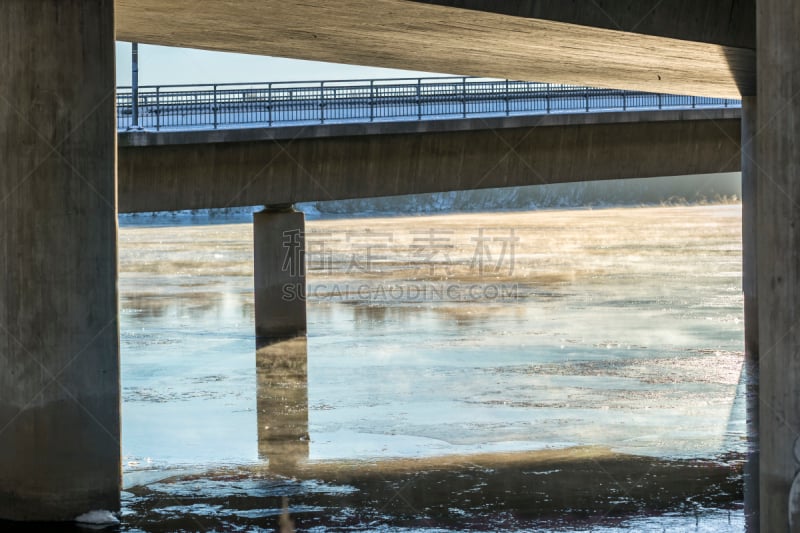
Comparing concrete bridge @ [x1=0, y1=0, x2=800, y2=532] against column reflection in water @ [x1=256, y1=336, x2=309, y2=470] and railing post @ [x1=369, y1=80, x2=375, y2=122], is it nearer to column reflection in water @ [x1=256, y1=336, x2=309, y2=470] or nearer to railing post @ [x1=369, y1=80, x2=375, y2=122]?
column reflection in water @ [x1=256, y1=336, x2=309, y2=470]

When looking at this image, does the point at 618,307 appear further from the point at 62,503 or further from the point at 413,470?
the point at 62,503

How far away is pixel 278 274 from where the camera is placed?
3005 centimetres

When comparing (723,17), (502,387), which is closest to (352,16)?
(723,17)

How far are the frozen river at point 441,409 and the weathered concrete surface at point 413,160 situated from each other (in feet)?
12.3

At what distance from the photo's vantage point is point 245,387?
2223 centimetres

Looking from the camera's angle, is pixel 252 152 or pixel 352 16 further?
pixel 252 152

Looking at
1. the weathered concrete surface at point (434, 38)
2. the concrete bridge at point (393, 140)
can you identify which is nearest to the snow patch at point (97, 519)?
the weathered concrete surface at point (434, 38)

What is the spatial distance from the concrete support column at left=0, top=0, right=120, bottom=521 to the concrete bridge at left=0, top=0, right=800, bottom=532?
1 cm

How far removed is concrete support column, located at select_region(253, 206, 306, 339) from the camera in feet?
97.9

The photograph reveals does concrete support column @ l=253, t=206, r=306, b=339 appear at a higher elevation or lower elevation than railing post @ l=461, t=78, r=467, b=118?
lower

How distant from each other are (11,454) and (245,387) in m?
10.4

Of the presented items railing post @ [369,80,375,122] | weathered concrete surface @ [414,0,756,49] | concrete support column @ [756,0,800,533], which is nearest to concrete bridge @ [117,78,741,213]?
railing post @ [369,80,375,122]

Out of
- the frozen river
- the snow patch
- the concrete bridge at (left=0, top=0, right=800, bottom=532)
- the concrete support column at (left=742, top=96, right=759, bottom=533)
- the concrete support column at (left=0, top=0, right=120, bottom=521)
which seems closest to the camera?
the concrete bridge at (left=0, top=0, right=800, bottom=532)

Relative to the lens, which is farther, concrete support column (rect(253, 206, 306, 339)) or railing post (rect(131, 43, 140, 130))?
concrete support column (rect(253, 206, 306, 339))
